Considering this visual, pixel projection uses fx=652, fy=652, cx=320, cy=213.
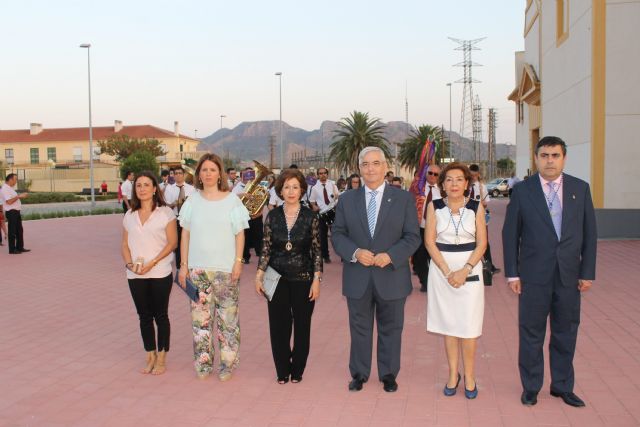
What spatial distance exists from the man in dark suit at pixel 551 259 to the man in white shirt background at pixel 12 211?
12174 mm

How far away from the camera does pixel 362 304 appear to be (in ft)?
16.6

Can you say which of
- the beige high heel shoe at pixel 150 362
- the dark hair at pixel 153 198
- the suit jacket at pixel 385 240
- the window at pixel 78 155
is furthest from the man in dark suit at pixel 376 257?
the window at pixel 78 155

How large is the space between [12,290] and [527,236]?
322 inches

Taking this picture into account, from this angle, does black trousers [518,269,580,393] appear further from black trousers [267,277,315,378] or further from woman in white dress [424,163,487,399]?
black trousers [267,277,315,378]

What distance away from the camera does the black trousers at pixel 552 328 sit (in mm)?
4660

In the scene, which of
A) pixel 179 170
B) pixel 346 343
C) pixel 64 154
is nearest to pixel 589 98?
pixel 179 170

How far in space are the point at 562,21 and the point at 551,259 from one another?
16.8 metres

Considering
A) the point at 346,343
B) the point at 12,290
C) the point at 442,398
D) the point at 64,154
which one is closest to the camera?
the point at 442,398

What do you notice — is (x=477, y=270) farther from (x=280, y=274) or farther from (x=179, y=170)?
(x=179, y=170)

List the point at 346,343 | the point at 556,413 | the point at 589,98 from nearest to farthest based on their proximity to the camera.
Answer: the point at 556,413
the point at 346,343
the point at 589,98

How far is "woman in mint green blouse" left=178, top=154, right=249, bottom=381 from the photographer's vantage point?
538cm

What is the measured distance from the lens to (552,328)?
478cm

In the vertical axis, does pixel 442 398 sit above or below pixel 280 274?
below

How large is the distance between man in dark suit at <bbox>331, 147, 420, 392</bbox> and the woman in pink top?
157 cm
